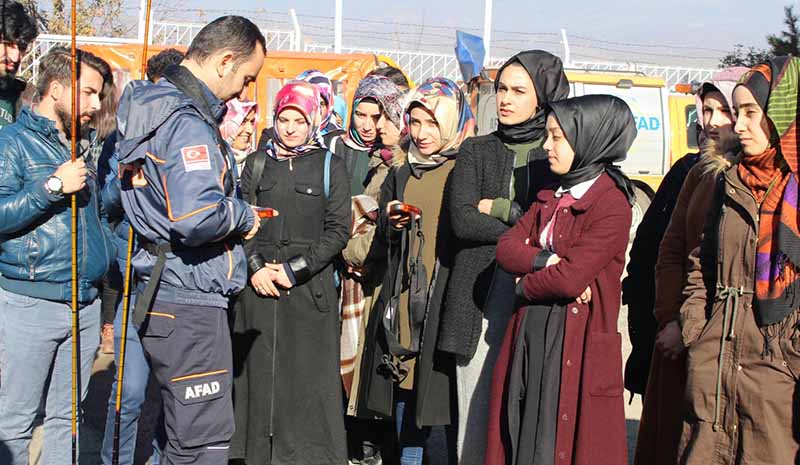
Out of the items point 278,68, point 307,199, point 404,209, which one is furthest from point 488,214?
point 278,68

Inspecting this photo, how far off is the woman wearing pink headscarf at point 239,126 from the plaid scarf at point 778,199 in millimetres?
3100

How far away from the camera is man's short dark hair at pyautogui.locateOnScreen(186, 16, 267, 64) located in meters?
3.56

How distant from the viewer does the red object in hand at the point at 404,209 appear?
14.4 feet

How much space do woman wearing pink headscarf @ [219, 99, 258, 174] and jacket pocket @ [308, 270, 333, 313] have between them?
112 centimetres

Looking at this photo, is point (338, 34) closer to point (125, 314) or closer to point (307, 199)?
point (307, 199)

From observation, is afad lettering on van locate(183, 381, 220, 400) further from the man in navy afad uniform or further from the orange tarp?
the orange tarp

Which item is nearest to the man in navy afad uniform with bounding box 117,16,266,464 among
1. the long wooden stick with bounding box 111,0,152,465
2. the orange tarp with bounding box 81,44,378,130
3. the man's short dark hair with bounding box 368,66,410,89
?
the long wooden stick with bounding box 111,0,152,465

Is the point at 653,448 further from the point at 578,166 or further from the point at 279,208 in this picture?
the point at 279,208

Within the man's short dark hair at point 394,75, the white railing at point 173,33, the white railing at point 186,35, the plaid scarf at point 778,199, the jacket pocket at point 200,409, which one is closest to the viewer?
the plaid scarf at point 778,199

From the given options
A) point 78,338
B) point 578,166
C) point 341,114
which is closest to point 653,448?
point 578,166

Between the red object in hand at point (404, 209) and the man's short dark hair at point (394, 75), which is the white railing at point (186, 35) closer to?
the man's short dark hair at point (394, 75)

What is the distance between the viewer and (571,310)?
3.51m

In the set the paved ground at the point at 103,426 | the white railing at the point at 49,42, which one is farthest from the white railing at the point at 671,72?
the paved ground at the point at 103,426

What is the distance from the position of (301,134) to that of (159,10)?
16.1 m
